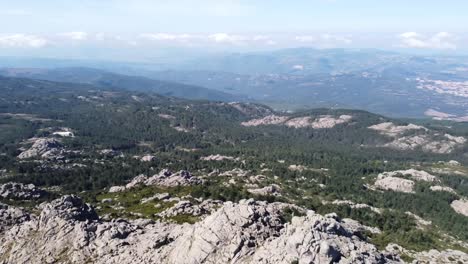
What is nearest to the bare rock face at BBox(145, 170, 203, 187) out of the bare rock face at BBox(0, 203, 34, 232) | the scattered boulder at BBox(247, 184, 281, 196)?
the scattered boulder at BBox(247, 184, 281, 196)

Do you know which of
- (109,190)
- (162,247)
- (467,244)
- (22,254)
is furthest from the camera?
(109,190)

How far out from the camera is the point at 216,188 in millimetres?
175875

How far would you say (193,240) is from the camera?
90000mm

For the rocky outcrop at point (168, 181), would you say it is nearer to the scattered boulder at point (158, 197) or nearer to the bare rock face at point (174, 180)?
the bare rock face at point (174, 180)

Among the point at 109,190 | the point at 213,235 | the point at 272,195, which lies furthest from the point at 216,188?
the point at 213,235

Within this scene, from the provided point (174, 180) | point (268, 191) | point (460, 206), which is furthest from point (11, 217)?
point (460, 206)

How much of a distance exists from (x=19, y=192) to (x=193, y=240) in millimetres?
107876

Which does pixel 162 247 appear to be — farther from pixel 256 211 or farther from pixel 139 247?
pixel 256 211

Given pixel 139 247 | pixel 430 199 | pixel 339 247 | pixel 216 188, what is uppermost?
pixel 339 247

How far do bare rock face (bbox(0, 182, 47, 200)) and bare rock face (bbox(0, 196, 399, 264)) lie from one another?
5528cm

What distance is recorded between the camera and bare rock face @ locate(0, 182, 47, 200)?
166625 millimetres

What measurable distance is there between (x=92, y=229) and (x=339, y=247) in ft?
187

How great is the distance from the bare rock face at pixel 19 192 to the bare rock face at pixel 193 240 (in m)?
55.3

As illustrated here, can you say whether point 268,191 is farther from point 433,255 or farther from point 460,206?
point 460,206
